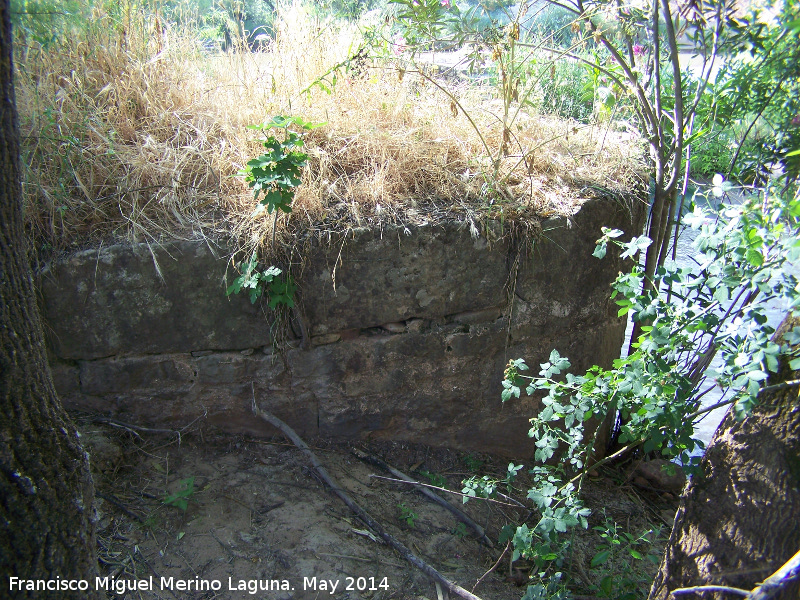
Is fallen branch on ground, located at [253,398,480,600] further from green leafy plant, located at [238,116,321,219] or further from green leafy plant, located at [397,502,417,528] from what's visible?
green leafy plant, located at [238,116,321,219]

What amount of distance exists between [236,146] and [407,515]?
78.3 inches

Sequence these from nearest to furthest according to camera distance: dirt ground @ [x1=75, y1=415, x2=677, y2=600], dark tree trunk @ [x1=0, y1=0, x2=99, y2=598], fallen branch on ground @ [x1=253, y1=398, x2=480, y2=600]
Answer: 1. dark tree trunk @ [x1=0, y1=0, x2=99, y2=598]
2. dirt ground @ [x1=75, y1=415, x2=677, y2=600]
3. fallen branch on ground @ [x1=253, y1=398, x2=480, y2=600]

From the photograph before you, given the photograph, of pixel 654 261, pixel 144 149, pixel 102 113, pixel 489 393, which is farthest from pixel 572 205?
A: pixel 102 113

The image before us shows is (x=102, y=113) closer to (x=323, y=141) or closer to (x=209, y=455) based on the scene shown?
(x=323, y=141)

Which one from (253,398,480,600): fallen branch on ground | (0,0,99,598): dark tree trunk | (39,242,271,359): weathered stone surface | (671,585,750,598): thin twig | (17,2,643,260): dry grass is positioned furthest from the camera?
(17,2,643,260): dry grass

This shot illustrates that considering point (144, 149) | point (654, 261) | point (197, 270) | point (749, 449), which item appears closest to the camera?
point (749, 449)

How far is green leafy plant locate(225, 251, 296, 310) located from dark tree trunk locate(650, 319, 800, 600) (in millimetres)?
1757

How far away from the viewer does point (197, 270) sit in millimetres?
2639

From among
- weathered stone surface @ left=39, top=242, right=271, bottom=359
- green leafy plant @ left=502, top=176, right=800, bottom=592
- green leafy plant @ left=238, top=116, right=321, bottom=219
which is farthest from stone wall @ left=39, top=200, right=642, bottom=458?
green leafy plant @ left=502, top=176, right=800, bottom=592

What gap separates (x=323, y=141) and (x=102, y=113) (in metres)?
1.10

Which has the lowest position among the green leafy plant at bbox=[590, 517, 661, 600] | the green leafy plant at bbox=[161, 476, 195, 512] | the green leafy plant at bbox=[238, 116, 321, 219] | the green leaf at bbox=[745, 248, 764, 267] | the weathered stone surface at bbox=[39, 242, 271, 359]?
the green leafy plant at bbox=[590, 517, 661, 600]

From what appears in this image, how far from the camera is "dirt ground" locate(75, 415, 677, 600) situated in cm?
224

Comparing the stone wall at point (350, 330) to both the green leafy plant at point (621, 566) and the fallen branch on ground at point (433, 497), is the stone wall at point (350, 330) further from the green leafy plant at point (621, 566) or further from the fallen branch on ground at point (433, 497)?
the green leafy plant at point (621, 566)

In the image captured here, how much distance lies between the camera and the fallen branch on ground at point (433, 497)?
2.78m
